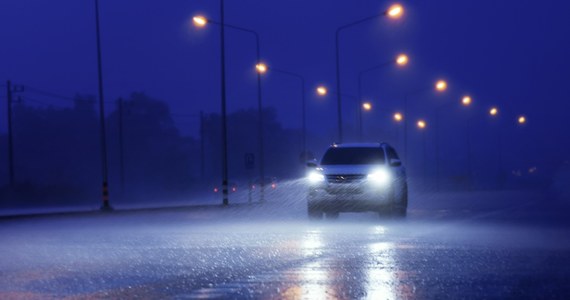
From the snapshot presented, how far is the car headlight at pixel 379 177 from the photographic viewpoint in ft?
90.6

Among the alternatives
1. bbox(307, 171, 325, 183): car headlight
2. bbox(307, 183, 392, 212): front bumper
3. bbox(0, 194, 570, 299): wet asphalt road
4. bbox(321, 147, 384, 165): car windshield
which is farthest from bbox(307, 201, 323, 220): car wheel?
bbox(0, 194, 570, 299): wet asphalt road

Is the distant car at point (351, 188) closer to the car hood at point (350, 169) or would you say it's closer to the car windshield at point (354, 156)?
the car hood at point (350, 169)

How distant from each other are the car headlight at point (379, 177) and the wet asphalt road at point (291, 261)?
1986 millimetres

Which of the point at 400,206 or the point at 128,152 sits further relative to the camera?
the point at 128,152

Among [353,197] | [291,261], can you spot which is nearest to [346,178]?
[353,197]

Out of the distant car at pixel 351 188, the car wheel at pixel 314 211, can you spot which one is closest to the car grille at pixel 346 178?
the distant car at pixel 351 188

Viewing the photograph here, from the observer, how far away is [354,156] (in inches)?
1147

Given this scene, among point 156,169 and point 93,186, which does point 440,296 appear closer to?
point 93,186

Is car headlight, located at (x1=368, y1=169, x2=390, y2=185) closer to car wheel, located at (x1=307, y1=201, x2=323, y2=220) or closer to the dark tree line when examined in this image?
car wheel, located at (x1=307, y1=201, x2=323, y2=220)

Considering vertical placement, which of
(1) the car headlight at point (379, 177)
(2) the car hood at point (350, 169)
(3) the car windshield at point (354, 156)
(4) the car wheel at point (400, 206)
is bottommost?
(4) the car wheel at point (400, 206)

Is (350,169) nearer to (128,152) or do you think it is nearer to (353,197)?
(353,197)

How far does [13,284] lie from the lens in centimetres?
1238

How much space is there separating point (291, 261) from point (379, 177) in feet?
42.8

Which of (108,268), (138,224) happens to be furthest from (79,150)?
(108,268)
